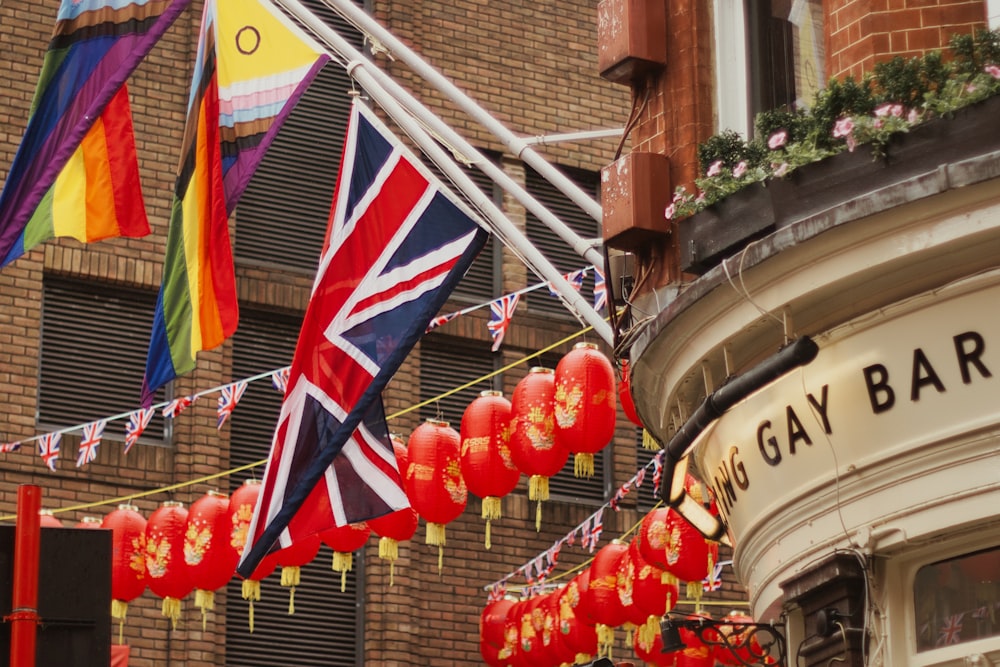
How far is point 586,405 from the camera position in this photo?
15492 mm

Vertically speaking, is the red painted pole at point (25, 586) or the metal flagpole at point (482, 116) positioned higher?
the metal flagpole at point (482, 116)

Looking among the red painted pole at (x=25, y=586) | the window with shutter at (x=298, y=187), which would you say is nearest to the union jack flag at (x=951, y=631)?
the red painted pole at (x=25, y=586)

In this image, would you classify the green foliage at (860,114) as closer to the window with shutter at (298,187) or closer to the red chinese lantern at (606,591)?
the red chinese lantern at (606,591)

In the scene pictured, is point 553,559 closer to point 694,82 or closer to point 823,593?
point 694,82

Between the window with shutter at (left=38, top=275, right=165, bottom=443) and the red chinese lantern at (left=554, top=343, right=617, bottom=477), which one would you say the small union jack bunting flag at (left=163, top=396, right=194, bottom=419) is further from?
the red chinese lantern at (left=554, top=343, right=617, bottom=477)

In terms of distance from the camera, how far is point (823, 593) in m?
9.82

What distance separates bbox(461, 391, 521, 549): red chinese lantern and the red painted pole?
25.2 feet

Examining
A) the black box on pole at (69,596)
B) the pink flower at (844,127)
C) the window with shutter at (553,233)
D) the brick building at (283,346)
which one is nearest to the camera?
the black box on pole at (69,596)

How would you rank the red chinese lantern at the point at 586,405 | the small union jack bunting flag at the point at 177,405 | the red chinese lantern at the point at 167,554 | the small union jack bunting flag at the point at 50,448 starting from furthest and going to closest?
1. the small union jack bunting flag at the point at 177,405
2. the small union jack bunting flag at the point at 50,448
3. the red chinese lantern at the point at 167,554
4. the red chinese lantern at the point at 586,405

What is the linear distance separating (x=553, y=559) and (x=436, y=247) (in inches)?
331

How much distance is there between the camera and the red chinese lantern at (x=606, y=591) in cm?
1739

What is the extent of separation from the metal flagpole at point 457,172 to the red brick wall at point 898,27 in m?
3.80

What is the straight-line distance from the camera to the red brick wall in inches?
389

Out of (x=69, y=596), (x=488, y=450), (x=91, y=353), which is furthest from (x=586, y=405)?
Answer: (x=91, y=353)
